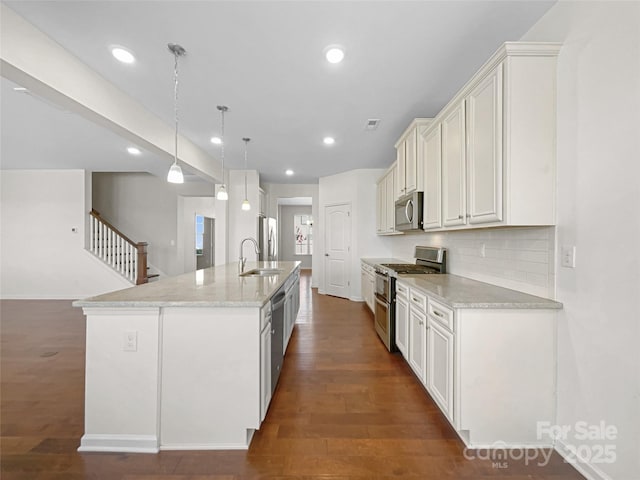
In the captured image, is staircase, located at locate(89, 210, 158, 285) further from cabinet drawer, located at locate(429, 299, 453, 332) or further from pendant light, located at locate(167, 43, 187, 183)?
cabinet drawer, located at locate(429, 299, 453, 332)

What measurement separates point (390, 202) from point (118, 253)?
5.76m

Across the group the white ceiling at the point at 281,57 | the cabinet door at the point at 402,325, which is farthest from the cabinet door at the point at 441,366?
the white ceiling at the point at 281,57

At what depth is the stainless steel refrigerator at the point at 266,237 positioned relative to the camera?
6.18m

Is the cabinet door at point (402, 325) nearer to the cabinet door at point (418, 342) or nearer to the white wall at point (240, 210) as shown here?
the cabinet door at point (418, 342)

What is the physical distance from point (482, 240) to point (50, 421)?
3557mm

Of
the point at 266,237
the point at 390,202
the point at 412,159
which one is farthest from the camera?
the point at 266,237

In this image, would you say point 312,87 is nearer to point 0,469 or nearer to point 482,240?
point 482,240

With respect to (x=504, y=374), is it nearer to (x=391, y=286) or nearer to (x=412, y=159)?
(x=391, y=286)

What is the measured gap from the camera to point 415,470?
5.09 feet

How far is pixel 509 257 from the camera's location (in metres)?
2.11

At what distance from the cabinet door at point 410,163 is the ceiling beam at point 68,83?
3.03 metres

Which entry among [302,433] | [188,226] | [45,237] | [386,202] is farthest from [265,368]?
[188,226]

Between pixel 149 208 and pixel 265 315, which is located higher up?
pixel 149 208

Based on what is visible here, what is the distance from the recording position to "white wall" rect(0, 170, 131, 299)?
18.3 ft
